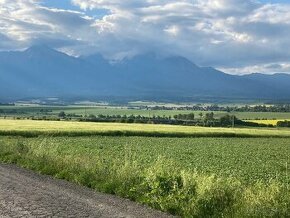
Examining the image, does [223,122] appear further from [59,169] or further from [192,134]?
[59,169]

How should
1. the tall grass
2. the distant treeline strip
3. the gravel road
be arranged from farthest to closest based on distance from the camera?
the distant treeline strip, the gravel road, the tall grass

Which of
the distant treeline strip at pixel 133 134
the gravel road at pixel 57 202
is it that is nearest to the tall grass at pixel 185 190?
the gravel road at pixel 57 202

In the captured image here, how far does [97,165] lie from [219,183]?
5.46 m

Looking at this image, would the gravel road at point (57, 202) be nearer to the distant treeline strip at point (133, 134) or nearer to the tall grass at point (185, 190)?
the tall grass at point (185, 190)

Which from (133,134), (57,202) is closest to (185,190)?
(57,202)

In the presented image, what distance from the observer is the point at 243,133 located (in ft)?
218

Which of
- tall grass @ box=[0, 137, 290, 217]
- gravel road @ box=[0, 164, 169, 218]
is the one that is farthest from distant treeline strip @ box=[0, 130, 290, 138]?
gravel road @ box=[0, 164, 169, 218]

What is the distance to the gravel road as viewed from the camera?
35.4ft

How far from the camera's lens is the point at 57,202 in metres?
11.9

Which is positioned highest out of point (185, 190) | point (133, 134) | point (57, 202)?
point (185, 190)

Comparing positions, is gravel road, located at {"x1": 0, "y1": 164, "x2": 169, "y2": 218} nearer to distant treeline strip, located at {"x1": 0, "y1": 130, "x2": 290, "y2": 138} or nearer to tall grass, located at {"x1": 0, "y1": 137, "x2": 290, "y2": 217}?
tall grass, located at {"x1": 0, "y1": 137, "x2": 290, "y2": 217}

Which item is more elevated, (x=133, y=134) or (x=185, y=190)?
(x=185, y=190)

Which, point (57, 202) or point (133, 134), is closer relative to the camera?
point (57, 202)

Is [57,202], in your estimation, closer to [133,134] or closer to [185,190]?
[185,190]
